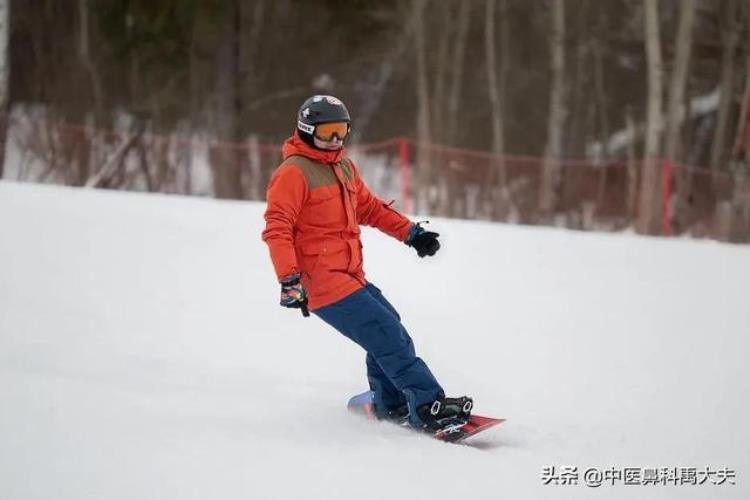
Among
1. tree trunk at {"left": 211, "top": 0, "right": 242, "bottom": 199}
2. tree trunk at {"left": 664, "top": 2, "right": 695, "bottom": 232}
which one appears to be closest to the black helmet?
tree trunk at {"left": 664, "top": 2, "right": 695, "bottom": 232}

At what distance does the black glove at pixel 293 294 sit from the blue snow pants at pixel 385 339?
37 cm

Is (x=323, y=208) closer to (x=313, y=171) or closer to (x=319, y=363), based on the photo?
(x=313, y=171)

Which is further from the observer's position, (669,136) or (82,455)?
(669,136)

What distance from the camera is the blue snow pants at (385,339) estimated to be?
15.9 ft

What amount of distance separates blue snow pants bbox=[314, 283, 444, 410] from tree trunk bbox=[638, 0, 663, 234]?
10.5 m

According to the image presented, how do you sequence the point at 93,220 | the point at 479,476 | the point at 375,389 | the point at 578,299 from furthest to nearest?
1. the point at 93,220
2. the point at 578,299
3. the point at 375,389
4. the point at 479,476

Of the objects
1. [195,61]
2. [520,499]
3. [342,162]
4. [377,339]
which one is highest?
[195,61]

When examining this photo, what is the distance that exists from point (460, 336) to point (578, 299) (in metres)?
1.73

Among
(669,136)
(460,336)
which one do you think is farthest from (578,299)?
(669,136)

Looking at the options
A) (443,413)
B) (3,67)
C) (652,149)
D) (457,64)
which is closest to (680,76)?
(652,149)

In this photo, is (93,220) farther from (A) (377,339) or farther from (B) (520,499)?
(B) (520,499)

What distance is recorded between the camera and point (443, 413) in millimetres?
4949

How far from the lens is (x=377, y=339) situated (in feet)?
16.0

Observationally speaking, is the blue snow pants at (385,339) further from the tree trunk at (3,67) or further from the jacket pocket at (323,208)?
the tree trunk at (3,67)
